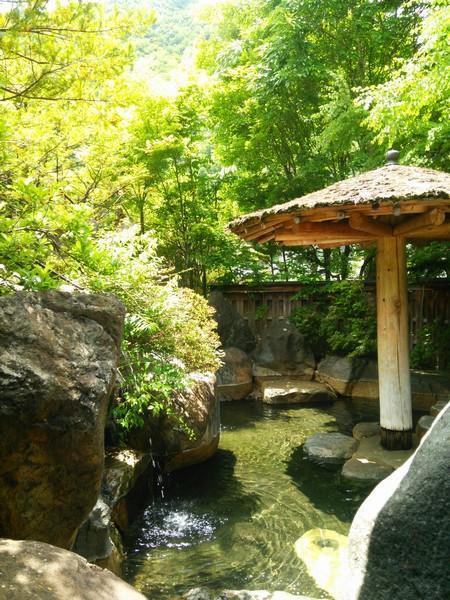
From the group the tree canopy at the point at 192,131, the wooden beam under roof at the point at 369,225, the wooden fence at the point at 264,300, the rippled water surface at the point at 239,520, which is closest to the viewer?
the tree canopy at the point at 192,131

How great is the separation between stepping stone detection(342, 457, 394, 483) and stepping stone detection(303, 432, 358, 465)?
1.18 feet

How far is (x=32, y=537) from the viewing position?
2.88 metres

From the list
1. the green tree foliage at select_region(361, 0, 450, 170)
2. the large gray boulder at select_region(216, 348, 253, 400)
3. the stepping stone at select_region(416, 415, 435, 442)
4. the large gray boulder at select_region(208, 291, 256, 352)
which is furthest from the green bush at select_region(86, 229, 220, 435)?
the large gray boulder at select_region(208, 291, 256, 352)

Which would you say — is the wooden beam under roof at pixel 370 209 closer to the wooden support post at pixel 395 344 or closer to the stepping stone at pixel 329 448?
the wooden support post at pixel 395 344

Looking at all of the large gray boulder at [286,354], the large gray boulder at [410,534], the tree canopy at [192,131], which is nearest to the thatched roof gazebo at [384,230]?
the tree canopy at [192,131]

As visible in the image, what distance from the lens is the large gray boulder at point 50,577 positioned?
6.92 feet

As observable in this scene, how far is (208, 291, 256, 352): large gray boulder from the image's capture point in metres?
12.2

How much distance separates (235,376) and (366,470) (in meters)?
5.09

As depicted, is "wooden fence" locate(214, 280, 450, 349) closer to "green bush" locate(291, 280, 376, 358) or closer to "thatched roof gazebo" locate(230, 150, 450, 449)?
"green bush" locate(291, 280, 376, 358)

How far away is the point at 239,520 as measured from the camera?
524cm

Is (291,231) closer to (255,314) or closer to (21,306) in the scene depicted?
(21,306)

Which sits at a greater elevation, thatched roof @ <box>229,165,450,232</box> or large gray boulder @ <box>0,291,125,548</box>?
thatched roof @ <box>229,165,450,232</box>

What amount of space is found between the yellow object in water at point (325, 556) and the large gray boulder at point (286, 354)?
671cm

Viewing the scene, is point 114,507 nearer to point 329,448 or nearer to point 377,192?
point 329,448
